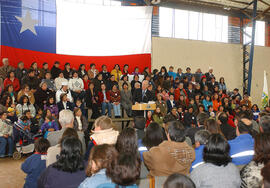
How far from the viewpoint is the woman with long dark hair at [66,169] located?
1.94 m

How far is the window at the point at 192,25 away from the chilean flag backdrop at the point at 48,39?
2711mm

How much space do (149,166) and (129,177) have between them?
885mm

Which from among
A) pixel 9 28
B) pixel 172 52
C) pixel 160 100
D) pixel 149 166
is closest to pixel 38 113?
pixel 9 28

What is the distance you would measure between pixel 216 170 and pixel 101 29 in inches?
317

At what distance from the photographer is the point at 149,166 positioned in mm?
2436

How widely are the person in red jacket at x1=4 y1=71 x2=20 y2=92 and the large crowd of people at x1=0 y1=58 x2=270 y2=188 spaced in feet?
0.08

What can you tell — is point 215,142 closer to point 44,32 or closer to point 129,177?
point 129,177

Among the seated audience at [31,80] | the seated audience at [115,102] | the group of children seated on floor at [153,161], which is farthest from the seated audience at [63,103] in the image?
the group of children seated on floor at [153,161]

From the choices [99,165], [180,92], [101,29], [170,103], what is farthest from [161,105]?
[99,165]

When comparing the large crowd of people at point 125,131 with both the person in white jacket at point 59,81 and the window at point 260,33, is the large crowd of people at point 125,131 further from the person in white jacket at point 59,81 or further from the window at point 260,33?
the window at point 260,33

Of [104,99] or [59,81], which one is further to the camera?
[104,99]

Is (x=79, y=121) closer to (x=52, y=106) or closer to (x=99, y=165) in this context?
(x=52, y=106)

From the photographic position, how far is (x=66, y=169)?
1963 millimetres

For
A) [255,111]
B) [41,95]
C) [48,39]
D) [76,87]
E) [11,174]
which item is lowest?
[11,174]
